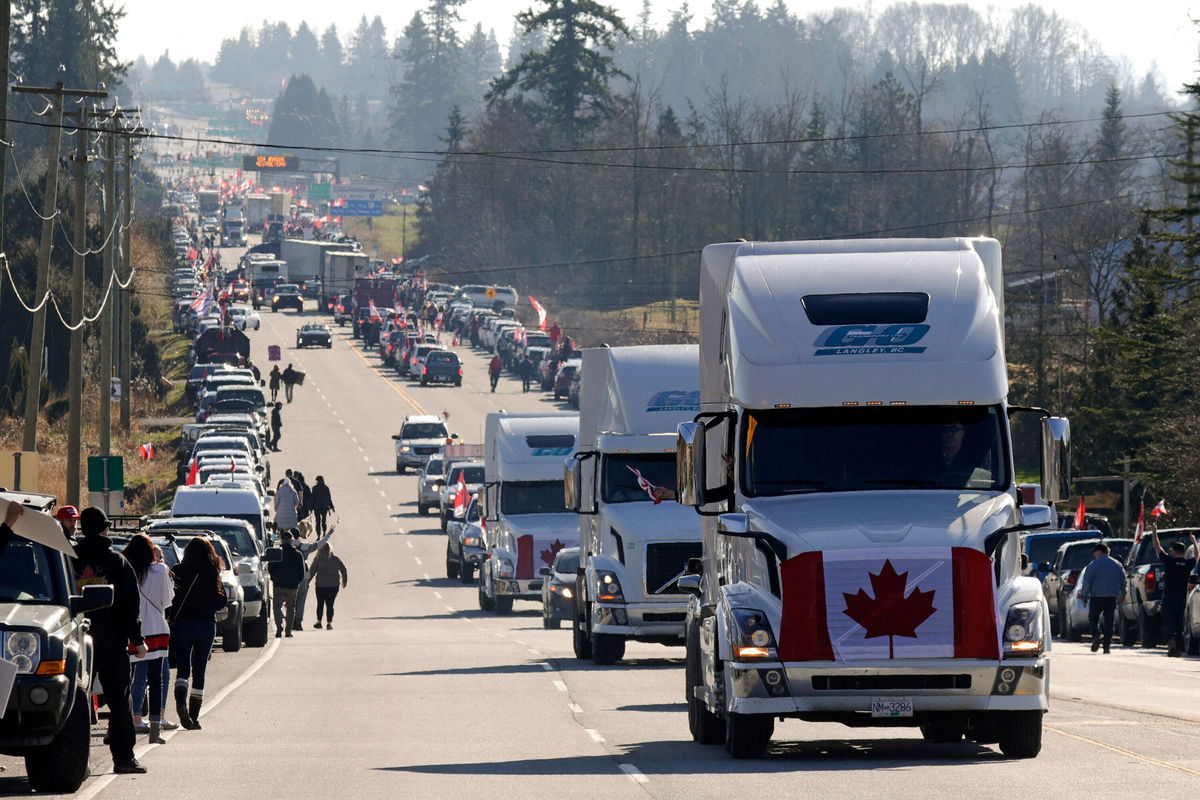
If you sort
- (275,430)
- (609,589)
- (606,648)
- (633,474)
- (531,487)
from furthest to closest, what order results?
A: (275,430) → (531,487) → (606,648) → (633,474) → (609,589)

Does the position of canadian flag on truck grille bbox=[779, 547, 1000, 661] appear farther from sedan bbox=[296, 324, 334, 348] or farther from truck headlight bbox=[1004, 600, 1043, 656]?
sedan bbox=[296, 324, 334, 348]

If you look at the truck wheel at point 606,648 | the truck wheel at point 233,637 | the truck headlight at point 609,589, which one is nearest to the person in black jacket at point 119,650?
the truck headlight at point 609,589

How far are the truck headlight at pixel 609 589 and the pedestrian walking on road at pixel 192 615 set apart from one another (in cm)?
750

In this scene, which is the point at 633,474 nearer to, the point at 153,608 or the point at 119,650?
the point at 153,608

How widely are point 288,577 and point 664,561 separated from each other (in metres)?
11.5

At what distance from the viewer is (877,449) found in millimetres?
15406

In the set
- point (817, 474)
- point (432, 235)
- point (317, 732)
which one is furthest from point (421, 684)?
point (432, 235)

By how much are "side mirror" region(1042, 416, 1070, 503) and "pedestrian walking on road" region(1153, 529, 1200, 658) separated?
16.4 meters

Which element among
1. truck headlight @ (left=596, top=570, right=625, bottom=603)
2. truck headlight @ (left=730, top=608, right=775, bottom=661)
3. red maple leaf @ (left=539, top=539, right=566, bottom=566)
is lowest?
red maple leaf @ (left=539, top=539, right=566, bottom=566)

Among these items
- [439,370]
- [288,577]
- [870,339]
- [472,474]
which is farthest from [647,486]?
[439,370]

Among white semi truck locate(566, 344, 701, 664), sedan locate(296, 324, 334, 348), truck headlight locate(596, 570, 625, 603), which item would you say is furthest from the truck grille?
sedan locate(296, 324, 334, 348)

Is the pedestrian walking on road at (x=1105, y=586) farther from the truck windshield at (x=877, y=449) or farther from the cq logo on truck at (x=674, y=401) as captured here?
the truck windshield at (x=877, y=449)

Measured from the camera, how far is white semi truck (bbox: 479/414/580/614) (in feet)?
124

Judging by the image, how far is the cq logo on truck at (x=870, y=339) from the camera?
1525 cm
